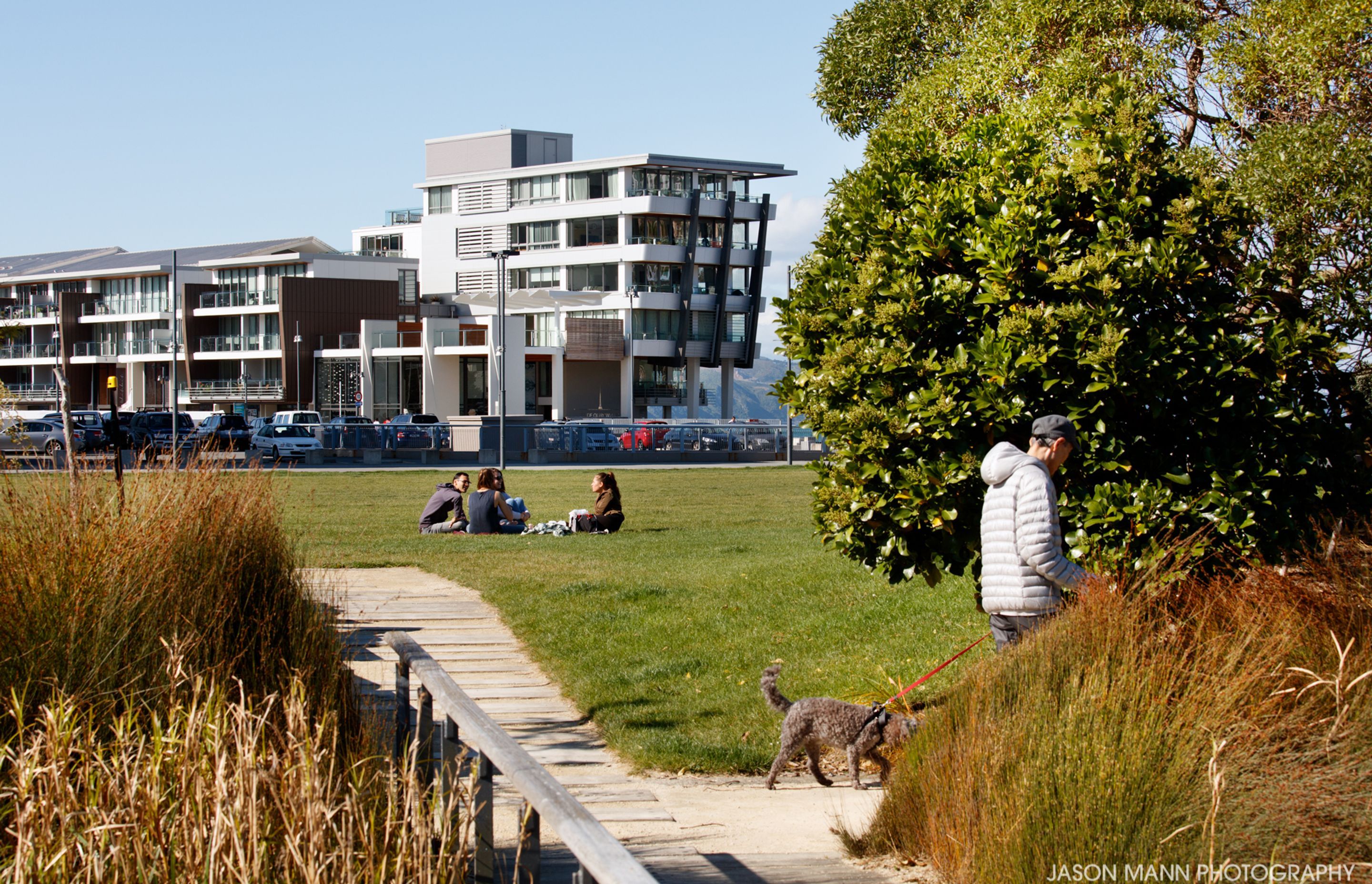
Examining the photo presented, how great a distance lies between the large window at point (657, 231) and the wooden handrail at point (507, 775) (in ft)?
262

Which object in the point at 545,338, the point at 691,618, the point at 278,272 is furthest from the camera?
the point at 278,272

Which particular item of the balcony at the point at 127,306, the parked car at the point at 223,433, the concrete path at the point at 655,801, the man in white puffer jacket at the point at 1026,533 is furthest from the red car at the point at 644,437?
the balcony at the point at 127,306

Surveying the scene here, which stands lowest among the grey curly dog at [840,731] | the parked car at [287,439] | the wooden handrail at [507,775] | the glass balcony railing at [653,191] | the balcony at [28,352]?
the parked car at [287,439]

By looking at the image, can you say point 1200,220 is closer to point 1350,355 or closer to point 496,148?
point 1350,355

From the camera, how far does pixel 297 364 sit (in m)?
88.1

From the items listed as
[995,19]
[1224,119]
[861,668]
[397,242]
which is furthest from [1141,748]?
[397,242]

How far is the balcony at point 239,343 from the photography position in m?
90.3

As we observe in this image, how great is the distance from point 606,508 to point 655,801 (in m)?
12.9

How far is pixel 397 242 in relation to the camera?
354 feet

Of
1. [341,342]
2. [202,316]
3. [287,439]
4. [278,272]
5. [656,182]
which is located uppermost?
[656,182]

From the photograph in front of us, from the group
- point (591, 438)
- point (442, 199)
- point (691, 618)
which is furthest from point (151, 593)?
point (442, 199)

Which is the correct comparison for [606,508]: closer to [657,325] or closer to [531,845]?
[531,845]

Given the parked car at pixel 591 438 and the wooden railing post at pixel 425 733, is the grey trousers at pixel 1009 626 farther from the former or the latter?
the parked car at pixel 591 438

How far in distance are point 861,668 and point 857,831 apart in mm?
2990
